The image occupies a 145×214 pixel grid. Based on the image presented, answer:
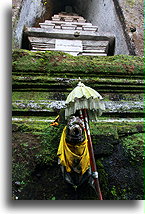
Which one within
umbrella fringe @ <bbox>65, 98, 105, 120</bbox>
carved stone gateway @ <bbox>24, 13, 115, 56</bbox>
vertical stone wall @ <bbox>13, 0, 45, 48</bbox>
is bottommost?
umbrella fringe @ <bbox>65, 98, 105, 120</bbox>

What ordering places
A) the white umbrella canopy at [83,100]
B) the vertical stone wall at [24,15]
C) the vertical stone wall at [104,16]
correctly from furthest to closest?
the vertical stone wall at [104,16] → the vertical stone wall at [24,15] → the white umbrella canopy at [83,100]

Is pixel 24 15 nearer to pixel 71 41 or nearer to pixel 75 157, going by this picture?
pixel 71 41

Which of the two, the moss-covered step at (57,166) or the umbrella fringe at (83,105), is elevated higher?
Answer: the umbrella fringe at (83,105)

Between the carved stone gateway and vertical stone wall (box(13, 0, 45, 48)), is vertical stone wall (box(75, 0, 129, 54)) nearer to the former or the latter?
the carved stone gateway

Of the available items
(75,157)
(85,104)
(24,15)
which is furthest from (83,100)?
(24,15)

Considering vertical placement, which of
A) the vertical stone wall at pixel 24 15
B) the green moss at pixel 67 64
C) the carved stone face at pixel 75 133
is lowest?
the carved stone face at pixel 75 133

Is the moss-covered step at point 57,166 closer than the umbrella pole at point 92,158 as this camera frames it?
No

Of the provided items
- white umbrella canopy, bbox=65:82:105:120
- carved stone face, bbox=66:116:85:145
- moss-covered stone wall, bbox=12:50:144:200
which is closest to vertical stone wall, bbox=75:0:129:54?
moss-covered stone wall, bbox=12:50:144:200

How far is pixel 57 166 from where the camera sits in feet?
5.10

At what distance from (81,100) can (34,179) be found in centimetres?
63

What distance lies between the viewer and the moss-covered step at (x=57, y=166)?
4.73ft

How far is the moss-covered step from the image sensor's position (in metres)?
1.44

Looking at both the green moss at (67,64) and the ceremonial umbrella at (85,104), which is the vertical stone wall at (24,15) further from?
the ceremonial umbrella at (85,104)

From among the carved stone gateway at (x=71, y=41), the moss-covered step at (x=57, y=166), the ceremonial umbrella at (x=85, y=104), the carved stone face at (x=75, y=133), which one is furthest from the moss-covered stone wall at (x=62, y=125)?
the carved stone gateway at (x=71, y=41)
